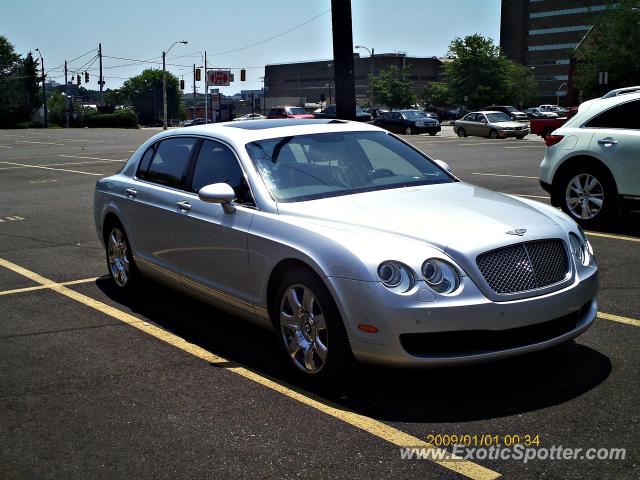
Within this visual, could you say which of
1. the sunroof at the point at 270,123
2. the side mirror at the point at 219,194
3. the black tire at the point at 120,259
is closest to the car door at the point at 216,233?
the side mirror at the point at 219,194

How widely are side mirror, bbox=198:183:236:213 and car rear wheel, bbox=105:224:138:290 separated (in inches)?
72.6

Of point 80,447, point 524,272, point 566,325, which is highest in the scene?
point 524,272

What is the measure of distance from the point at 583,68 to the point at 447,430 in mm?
60368

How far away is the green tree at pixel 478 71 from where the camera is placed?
80.8m

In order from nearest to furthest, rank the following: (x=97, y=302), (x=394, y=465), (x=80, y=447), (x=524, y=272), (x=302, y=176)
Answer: (x=394, y=465) → (x=80, y=447) → (x=524, y=272) → (x=302, y=176) → (x=97, y=302)

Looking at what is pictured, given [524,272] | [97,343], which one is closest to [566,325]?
[524,272]

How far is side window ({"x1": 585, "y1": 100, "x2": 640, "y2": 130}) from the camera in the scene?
373 inches

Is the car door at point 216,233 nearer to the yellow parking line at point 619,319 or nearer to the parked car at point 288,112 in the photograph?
the yellow parking line at point 619,319

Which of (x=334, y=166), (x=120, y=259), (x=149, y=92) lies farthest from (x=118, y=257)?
(x=149, y=92)

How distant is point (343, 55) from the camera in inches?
461

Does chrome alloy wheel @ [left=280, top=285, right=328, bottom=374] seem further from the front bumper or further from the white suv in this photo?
the white suv

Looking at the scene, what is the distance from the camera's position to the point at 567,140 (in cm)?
997

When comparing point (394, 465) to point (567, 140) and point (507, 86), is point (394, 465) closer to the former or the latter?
point (567, 140)

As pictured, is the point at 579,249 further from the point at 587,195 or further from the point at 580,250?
the point at 587,195
